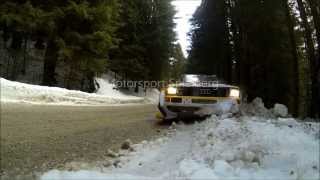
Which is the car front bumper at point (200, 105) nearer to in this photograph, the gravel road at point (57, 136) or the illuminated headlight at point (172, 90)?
the illuminated headlight at point (172, 90)

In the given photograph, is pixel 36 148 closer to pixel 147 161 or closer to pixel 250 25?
pixel 147 161

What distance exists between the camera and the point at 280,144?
643cm

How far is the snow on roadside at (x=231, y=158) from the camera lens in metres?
5.45

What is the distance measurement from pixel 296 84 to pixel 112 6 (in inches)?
435

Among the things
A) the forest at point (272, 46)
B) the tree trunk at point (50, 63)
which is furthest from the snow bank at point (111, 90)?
the tree trunk at point (50, 63)

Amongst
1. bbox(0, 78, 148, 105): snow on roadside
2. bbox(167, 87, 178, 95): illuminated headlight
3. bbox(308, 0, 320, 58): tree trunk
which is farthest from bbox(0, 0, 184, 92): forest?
bbox(167, 87, 178, 95): illuminated headlight

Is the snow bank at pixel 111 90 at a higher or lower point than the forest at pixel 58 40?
lower

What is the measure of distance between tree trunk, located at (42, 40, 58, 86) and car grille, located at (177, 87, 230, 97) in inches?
584

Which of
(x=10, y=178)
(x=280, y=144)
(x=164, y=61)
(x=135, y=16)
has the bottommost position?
(x=10, y=178)

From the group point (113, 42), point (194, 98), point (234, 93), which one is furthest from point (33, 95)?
point (113, 42)

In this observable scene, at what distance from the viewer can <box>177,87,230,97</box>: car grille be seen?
38.6 ft

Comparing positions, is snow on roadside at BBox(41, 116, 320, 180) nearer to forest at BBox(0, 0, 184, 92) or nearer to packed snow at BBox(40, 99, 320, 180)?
packed snow at BBox(40, 99, 320, 180)

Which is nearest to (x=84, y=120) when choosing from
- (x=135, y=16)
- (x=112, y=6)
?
(x=112, y=6)

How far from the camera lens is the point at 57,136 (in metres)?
9.34
